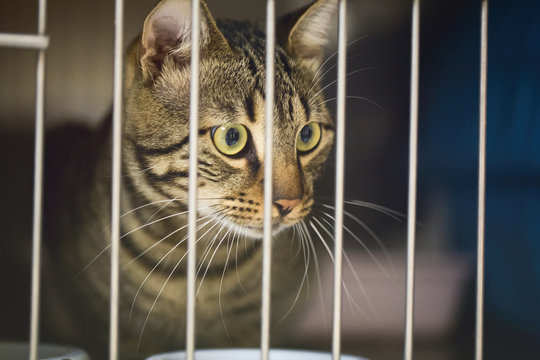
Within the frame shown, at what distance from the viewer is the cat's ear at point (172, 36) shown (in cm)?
52

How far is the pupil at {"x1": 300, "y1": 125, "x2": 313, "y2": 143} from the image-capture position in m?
0.62

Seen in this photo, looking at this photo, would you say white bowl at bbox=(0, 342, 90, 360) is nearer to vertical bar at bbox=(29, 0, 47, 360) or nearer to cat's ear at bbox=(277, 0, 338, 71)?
vertical bar at bbox=(29, 0, 47, 360)

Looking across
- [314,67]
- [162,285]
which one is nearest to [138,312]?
[162,285]

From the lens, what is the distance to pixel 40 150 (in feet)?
1.33

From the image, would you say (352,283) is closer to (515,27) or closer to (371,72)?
(371,72)

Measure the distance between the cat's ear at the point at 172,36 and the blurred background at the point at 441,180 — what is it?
0.28ft

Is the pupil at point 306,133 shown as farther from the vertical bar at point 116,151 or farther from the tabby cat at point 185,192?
the vertical bar at point 116,151

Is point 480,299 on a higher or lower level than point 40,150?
lower

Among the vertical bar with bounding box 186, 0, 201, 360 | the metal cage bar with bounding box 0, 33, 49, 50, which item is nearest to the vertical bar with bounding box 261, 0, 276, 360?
the vertical bar with bounding box 186, 0, 201, 360

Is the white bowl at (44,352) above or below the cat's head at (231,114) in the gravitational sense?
below

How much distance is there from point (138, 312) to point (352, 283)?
0.26 m

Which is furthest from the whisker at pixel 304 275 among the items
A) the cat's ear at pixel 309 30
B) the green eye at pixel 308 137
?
the cat's ear at pixel 309 30

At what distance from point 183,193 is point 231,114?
0.11 metres

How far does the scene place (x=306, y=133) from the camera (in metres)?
0.62
